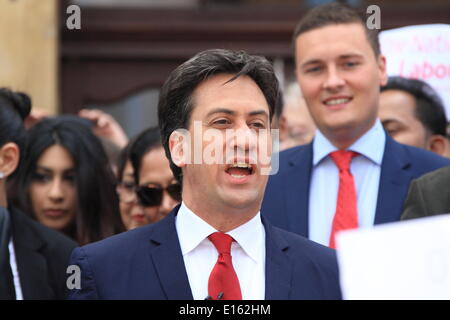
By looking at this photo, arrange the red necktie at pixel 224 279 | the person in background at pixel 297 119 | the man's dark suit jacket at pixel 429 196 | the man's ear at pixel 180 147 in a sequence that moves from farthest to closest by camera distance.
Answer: the person in background at pixel 297 119 < the man's dark suit jacket at pixel 429 196 < the man's ear at pixel 180 147 < the red necktie at pixel 224 279

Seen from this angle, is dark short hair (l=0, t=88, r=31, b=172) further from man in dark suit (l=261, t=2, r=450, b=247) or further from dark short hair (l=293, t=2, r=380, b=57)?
dark short hair (l=293, t=2, r=380, b=57)

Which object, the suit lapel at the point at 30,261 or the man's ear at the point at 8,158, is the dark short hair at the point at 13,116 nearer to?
the man's ear at the point at 8,158

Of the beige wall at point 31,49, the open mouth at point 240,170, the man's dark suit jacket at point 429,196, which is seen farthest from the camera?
the beige wall at point 31,49

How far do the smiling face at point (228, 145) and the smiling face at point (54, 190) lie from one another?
1756 millimetres

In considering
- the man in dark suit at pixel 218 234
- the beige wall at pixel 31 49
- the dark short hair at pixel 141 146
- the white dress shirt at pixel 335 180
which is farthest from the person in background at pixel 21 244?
the beige wall at pixel 31 49

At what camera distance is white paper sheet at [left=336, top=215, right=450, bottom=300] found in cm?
237

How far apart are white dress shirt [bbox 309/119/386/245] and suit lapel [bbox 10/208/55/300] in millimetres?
1083

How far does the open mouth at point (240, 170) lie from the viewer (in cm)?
286

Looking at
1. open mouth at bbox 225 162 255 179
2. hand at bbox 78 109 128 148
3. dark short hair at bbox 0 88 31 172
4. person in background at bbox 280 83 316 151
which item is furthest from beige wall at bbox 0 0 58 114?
open mouth at bbox 225 162 255 179

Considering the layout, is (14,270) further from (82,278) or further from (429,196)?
(429,196)

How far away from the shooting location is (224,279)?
109 inches

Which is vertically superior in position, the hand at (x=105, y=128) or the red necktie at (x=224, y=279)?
the hand at (x=105, y=128)

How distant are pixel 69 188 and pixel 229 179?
6.41ft

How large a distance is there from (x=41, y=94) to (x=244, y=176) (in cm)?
424
